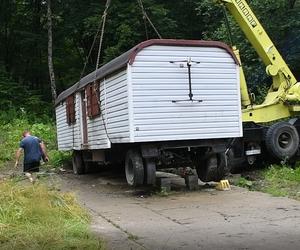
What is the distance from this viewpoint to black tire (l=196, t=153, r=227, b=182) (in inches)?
513

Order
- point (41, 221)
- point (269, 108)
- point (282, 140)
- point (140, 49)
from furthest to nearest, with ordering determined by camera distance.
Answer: point (269, 108), point (282, 140), point (140, 49), point (41, 221)

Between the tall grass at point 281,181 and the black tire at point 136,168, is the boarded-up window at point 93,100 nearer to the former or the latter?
the black tire at point 136,168

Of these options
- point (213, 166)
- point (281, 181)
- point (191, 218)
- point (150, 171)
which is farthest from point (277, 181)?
point (191, 218)

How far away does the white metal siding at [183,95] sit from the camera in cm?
1186

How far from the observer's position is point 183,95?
40.1 ft

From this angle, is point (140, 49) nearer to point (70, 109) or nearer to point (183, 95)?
point (183, 95)

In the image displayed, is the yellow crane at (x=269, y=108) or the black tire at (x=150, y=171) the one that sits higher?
the yellow crane at (x=269, y=108)

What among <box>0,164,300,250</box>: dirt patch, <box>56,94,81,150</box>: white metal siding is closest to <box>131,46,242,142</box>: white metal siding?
<box>0,164,300,250</box>: dirt patch

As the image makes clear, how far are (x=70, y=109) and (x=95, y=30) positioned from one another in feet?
47.0

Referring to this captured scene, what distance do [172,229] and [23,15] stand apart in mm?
31371

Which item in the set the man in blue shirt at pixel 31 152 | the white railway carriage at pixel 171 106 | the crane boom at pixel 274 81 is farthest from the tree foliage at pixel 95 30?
the white railway carriage at pixel 171 106

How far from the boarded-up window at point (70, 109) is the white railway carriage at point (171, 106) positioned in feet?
11.7

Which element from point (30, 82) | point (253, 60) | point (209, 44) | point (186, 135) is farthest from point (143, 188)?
point (30, 82)

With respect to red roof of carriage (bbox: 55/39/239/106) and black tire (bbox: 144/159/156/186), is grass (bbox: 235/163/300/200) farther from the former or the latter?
red roof of carriage (bbox: 55/39/239/106)
